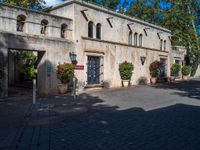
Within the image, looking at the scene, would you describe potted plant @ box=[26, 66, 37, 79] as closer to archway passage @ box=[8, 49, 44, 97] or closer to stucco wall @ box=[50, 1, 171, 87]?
archway passage @ box=[8, 49, 44, 97]

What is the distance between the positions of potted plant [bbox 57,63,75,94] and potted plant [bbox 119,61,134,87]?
5.90 m

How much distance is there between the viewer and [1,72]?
13.0 meters

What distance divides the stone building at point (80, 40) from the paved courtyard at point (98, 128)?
188 inches

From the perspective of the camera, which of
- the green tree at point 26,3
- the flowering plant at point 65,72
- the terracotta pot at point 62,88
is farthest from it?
the green tree at point 26,3

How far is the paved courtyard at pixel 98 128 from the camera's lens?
5746 millimetres

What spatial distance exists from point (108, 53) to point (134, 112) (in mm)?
10452

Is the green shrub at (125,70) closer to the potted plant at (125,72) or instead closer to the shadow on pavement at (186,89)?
the potted plant at (125,72)

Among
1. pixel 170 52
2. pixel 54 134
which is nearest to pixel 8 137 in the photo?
pixel 54 134

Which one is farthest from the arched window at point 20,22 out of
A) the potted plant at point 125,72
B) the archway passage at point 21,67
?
the potted plant at point 125,72

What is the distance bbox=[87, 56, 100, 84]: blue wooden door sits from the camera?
60.2ft

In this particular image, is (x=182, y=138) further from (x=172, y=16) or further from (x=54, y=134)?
(x=172, y=16)

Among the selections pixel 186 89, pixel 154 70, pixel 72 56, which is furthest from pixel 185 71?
pixel 72 56

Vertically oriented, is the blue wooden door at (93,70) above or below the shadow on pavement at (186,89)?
above

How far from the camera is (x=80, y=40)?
56.3ft
